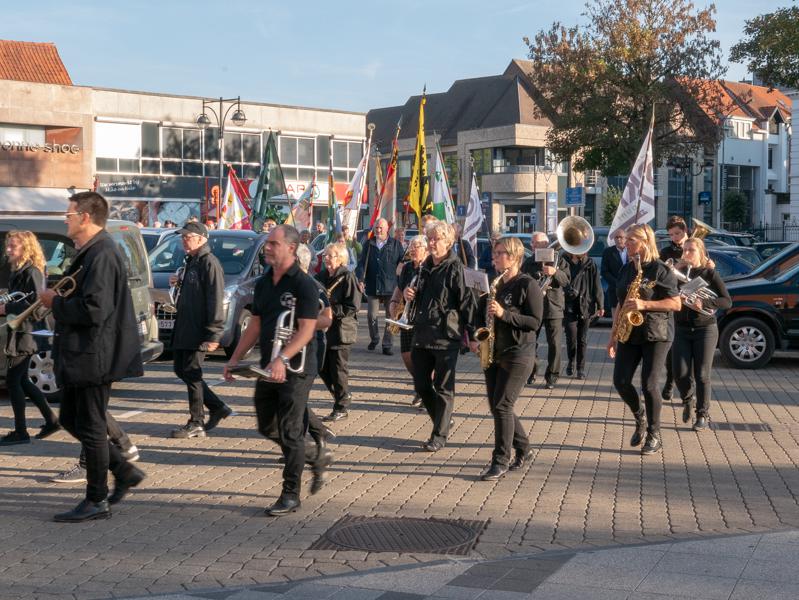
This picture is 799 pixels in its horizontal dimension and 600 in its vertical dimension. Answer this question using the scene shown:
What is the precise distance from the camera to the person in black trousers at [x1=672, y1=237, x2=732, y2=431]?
32.7ft

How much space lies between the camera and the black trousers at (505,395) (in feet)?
26.0

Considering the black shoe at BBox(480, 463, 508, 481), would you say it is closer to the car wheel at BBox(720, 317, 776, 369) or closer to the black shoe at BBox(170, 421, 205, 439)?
the black shoe at BBox(170, 421, 205, 439)

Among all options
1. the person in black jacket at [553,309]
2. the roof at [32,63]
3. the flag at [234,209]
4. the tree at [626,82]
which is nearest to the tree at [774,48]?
the tree at [626,82]

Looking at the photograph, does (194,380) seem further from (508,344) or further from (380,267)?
(380,267)

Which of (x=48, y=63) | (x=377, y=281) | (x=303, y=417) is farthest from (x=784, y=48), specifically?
(x=48, y=63)

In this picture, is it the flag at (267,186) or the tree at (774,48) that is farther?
the tree at (774,48)

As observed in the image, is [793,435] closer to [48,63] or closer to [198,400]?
[198,400]

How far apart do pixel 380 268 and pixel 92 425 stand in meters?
9.27

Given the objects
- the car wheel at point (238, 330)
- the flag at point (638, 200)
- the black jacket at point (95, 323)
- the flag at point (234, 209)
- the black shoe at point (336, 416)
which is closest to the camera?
the black jacket at point (95, 323)

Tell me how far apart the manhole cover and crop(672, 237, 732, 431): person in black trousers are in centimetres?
401

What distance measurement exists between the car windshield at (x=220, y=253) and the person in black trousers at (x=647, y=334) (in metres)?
7.58

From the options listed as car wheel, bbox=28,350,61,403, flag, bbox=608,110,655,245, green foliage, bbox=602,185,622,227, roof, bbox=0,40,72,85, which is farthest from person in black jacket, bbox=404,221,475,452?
green foliage, bbox=602,185,622,227

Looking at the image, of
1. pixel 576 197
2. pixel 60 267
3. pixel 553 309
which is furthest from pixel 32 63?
pixel 553 309

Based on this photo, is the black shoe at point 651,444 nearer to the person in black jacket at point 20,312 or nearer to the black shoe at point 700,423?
the black shoe at point 700,423
